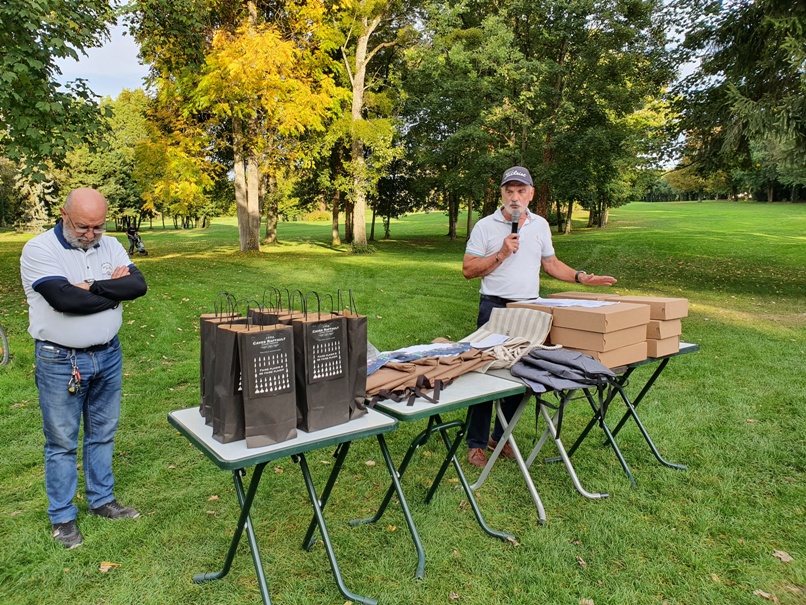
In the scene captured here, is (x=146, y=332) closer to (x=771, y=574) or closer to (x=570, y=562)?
(x=570, y=562)

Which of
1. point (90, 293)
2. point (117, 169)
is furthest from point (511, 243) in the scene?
point (117, 169)

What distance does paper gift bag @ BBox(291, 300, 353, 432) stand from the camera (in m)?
2.40

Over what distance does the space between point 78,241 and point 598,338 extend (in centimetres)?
317

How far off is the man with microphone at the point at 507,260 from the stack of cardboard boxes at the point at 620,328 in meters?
0.29

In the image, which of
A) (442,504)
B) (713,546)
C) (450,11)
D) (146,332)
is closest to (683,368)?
(713,546)

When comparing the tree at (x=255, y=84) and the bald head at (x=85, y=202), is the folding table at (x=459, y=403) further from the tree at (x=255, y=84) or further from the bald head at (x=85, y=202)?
the tree at (x=255, y=84)

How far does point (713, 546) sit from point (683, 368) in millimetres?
4276

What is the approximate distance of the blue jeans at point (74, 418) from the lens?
3.23 m

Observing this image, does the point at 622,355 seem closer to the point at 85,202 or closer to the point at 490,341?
the point at 490,341

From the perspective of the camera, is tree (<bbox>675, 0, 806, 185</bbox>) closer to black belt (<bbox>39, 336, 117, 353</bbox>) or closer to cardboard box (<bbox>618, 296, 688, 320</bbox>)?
cardboard box (<bbox>618, 296, 688, 320</bbox>)

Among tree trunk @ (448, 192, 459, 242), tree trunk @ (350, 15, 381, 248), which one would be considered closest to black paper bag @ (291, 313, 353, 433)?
tree trunk @ (350, 15, 381, 248)

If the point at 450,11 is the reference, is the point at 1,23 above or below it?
below

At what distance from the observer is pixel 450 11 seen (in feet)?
67.1

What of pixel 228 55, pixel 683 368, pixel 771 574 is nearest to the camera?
pixel 771 574
